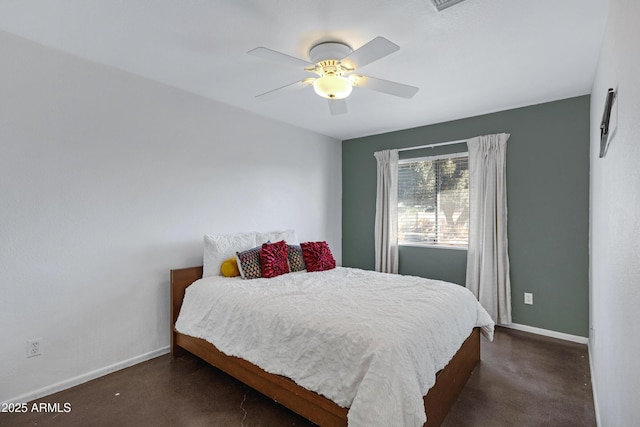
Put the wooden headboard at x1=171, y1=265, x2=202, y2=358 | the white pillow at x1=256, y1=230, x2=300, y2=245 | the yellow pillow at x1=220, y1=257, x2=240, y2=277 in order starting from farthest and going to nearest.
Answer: the white pillow at x1=256, y1=230, x2=300, y2=245, the yellow pillow at x1=220, y1=257, x2=240, y2=277, the wooden headboard at x1=171, y1=265, x2=202, y2=358

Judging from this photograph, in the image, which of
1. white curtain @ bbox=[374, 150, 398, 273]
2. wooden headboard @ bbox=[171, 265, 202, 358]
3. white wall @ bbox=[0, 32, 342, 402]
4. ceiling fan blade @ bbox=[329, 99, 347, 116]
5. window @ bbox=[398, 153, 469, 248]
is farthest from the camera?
white curtain @ bbox=[374, 150, 398, 273]

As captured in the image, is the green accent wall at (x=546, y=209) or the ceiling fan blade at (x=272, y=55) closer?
the ceiling fan blade at (x=272, y=55)

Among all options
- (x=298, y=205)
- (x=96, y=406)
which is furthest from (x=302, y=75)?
(x=96, y=406)

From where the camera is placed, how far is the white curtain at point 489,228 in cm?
351

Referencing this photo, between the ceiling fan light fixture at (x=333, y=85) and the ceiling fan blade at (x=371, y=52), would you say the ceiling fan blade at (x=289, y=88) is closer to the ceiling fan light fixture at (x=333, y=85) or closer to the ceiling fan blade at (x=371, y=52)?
the ceiling fan light fixture at (x=333, y=85)

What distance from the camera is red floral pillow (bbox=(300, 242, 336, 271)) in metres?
3.36

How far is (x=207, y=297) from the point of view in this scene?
258 centimetres

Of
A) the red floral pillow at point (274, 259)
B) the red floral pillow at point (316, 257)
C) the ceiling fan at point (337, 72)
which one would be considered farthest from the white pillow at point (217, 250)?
the ceiling fan at point (337, 72)

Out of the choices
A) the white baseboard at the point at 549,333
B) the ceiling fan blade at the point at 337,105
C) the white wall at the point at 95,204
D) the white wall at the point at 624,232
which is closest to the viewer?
the white wall at the point at 624,232

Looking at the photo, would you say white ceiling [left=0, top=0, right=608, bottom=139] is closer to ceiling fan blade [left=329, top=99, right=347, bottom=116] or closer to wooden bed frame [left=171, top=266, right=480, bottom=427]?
ceiling fan blade [left=329, top=99, right=347, bottom=116]

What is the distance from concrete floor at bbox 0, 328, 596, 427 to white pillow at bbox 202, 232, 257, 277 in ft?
2.68

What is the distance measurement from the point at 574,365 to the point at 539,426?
1122 millimetres

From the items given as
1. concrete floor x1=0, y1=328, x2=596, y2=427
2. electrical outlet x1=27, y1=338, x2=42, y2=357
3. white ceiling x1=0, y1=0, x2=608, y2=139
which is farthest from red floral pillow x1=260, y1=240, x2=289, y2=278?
electrical outlet x1=27, y1=338, x2=42, y2=357

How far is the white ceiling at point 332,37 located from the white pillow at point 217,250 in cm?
147
